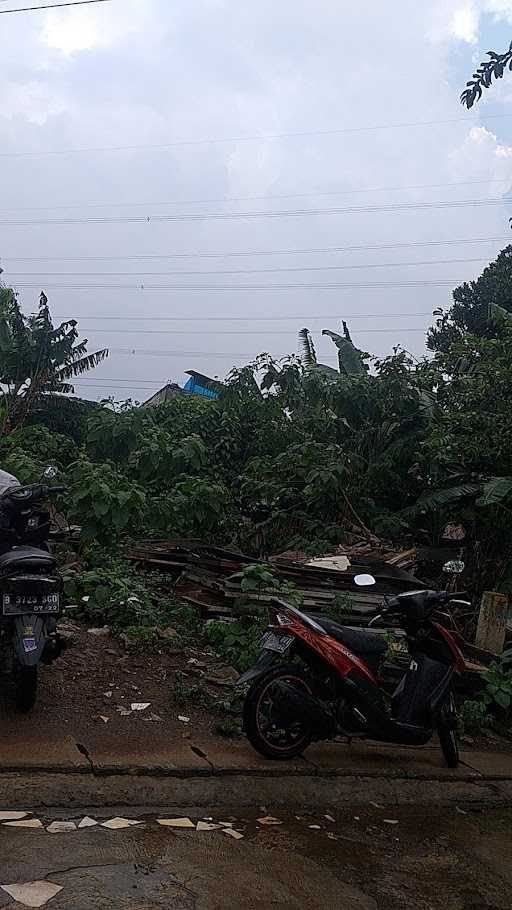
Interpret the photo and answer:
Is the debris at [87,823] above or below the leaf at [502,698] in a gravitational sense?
above

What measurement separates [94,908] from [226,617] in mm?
4456

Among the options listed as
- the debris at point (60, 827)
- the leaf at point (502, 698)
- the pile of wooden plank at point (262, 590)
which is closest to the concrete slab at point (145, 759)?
the debris at point (60, 827)

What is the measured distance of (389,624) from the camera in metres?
7.35

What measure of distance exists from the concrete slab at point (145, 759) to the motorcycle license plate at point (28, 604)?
2.80ft

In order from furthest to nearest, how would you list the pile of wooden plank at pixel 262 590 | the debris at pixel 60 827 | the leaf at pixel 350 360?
1. the leaf at pixel 350 360
2. the pile of wooden plank at pixel 262 590
3. the debris at pixel 60 827

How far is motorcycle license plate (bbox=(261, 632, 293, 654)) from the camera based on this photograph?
4938 mm

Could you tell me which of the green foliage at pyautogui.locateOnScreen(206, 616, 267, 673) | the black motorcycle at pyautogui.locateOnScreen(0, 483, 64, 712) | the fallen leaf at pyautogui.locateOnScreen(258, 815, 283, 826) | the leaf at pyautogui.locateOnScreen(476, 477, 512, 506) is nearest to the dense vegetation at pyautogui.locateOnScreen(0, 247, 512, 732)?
the leaf at pyautogui.locateOnScreen(476, 477, 512, 506)

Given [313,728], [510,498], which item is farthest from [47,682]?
[510,498]

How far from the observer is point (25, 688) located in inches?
197

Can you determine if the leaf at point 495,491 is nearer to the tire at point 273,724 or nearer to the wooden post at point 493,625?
the wooden post at point 493,625

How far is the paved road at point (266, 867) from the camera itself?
10.6ft

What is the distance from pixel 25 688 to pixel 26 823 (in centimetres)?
132

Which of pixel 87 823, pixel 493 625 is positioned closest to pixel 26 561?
pixel 87 823

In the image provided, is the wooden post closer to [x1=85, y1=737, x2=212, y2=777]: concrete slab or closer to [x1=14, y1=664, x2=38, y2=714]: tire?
[x1=85, y1=737, x2=212, y2=777]: concrete slab
